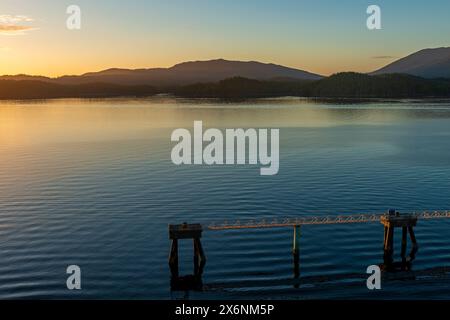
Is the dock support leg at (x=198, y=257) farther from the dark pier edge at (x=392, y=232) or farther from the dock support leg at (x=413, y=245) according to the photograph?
the dock support leg at (x=413, y=245)

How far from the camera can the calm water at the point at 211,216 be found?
40.0 meters

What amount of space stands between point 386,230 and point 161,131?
135 meters

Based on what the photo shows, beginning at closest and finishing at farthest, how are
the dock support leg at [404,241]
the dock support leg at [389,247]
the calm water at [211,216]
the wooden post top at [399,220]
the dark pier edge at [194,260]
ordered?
the calm water at [211,216], the dark pier edge at [194,260], the wooden post top at [399,220], the dock support leg at [389,247], the dock support leg at [404,241]

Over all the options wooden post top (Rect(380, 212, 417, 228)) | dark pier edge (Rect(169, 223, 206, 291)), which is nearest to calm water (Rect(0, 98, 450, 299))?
dark pier edge (Rect(169, 223, 206, 291))

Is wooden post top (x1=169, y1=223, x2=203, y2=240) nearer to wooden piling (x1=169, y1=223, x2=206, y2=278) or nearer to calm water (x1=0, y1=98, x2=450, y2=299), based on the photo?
wooden piling (x1=169, y1=223, x2=206, y2=278)

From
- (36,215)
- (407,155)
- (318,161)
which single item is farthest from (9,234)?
(407,155)

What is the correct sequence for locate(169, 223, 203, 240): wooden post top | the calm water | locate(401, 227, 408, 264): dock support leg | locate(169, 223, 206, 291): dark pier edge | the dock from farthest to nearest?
locate(401, 227, 408, 264): dock support leg
the dock
locate(169, 223, 203, 240): wooden post top
locate(169, 223, 206, 291): dark pier edge
the calm water

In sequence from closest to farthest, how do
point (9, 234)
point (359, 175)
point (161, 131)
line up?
point (9, 234)
point (359, 175)
point (161, 131)

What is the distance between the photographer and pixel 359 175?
85062 millimetres

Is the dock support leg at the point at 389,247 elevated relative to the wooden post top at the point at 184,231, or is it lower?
lower

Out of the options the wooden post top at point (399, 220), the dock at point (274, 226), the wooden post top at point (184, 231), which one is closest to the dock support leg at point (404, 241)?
the dock at point (274, 226)

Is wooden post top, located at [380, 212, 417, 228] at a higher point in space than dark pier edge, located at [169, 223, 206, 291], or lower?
higher

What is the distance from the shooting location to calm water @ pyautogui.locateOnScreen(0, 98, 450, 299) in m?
40.0
